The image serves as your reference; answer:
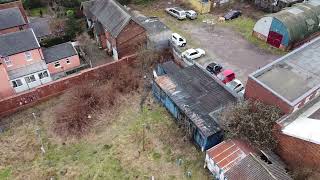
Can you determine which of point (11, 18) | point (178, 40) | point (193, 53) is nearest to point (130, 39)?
point (178, 40)

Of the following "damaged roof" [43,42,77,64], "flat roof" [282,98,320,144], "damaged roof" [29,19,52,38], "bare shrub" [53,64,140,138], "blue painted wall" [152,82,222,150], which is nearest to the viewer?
"flat roof" [282,98,320,144]

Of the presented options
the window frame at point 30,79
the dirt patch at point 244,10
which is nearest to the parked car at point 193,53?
the dirt patch at point 244,10

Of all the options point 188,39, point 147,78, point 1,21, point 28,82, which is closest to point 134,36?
point 147,78

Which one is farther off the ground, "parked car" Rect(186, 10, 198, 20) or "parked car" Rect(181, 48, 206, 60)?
"parked car" Rect(186, 10, 198, 20)

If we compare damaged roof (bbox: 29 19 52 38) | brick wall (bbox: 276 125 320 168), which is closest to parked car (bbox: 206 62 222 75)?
brick wall (bbox: 276 125 320 168)

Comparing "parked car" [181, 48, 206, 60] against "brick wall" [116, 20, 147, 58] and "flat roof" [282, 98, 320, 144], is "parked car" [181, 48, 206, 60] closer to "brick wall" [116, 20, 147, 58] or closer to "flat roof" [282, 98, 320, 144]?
"brick wall" [116, 20, 147, 58]

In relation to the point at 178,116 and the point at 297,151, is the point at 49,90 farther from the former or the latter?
the point at 297,151
